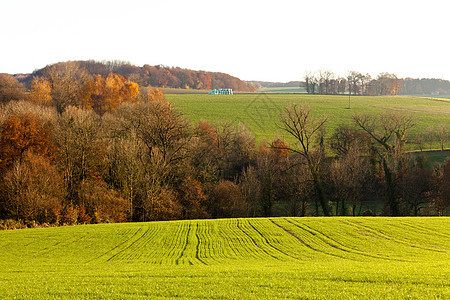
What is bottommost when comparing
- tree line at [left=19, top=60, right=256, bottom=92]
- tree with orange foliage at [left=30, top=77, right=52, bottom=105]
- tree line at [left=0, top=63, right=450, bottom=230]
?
tree line at [left=0, top=63, right=450, bottom=230]

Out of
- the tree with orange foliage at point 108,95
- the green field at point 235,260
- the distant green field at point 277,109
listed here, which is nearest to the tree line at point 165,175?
the green field at point 235,260

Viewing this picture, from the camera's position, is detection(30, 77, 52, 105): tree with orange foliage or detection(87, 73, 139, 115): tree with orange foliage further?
detection(87, 73, 139, 115): tree with orange foliage

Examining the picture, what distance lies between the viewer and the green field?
12117 mm

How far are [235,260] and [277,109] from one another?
322 ft

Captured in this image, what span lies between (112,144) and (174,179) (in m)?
11.5

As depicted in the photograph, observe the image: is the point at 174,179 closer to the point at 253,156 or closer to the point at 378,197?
the point at 253,156

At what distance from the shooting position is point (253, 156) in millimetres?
73688

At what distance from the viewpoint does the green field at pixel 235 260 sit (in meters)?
12.1

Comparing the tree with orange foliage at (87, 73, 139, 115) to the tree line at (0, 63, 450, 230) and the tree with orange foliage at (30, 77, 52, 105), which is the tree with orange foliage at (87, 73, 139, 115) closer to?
the tree with orange foliage at (30, 77, 52, 105)

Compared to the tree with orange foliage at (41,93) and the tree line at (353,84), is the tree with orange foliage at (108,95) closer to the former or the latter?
the tree with orange foliage at (41,93)

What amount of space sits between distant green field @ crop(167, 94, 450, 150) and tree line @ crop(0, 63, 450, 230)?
79.5 feet

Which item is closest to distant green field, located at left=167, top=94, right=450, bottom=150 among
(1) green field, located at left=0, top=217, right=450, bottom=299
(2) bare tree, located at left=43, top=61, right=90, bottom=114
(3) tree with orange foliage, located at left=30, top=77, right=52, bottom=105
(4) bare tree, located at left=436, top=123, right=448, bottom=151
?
(4) bare tree, located at left=436, top=123, right=448, bottom=151

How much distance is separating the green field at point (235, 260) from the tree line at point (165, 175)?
1368cm

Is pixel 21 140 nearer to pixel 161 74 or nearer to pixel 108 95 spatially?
pixel 108 95
